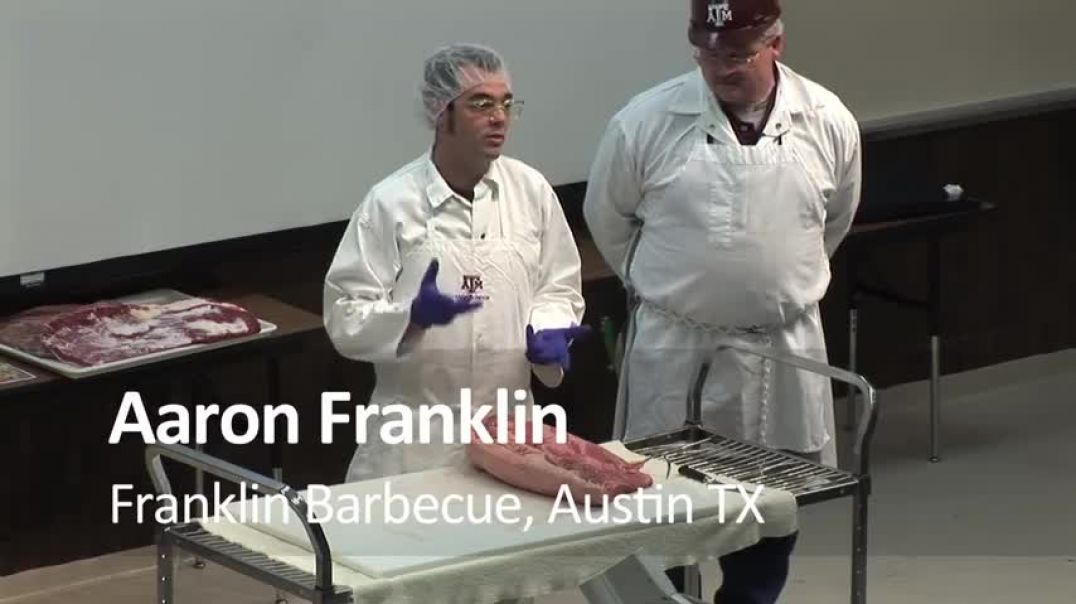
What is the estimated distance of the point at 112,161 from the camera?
197 inches

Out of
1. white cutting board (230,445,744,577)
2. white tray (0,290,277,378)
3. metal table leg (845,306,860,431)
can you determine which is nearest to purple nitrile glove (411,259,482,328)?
white cutting board (230,445,744,577)

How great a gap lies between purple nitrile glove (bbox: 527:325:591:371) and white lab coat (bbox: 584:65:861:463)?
395 mm

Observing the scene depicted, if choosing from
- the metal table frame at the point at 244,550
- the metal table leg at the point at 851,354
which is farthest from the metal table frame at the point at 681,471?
the metal table leg at the point at 851,354

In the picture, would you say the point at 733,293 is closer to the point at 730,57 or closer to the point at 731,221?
the point at 731,221

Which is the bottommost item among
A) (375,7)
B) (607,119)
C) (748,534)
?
(748,534)

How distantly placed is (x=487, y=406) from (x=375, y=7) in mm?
1576

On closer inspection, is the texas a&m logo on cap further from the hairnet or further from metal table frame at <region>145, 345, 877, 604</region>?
metal table frame at <region>145, 345, 877, 604</region>

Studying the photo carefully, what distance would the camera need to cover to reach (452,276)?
4086 mm

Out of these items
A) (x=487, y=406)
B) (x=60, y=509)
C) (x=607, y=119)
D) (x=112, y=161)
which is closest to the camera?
(x=487, y=406)

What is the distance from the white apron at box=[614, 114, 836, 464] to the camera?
172 inches

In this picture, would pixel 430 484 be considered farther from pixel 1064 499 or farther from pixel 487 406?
pixel 1064 499

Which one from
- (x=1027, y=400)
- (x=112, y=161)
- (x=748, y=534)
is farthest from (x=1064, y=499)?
(x=112, y=161)

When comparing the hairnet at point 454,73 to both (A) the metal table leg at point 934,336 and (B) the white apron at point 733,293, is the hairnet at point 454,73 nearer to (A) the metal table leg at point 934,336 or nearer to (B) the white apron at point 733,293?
(B) the white apron at point 733,293

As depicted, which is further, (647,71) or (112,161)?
(647,71)
